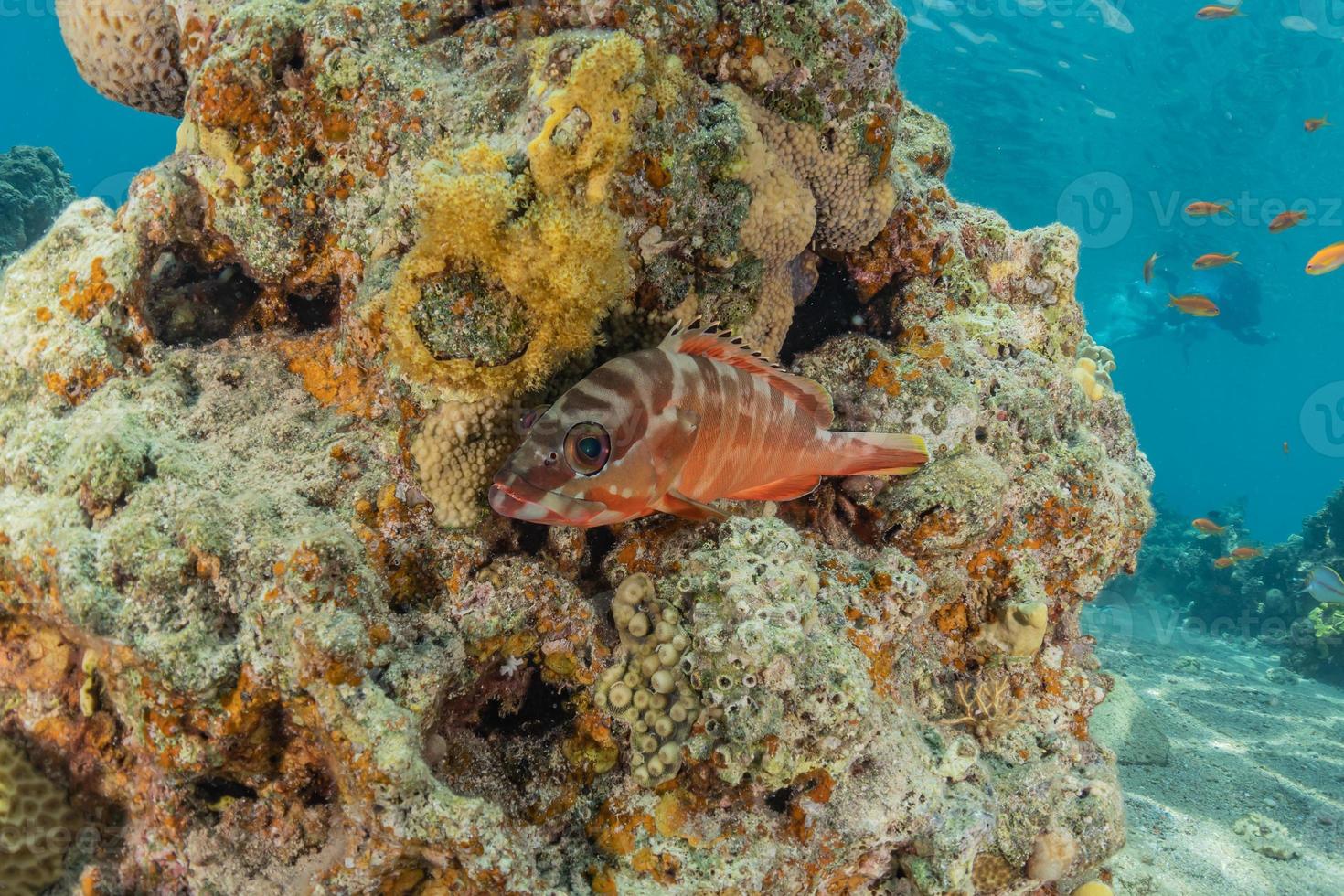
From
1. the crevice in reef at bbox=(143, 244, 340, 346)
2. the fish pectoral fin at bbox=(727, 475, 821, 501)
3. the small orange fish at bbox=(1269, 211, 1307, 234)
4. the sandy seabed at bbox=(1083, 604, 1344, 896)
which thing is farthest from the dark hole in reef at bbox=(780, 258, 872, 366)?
the small orange fish at bbox=(1269, 211, 1307, 234)

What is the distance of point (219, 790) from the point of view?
2605 millimetres

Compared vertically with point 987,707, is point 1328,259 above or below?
above

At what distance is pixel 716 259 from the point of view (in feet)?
9.91

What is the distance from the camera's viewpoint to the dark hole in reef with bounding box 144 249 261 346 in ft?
11.1

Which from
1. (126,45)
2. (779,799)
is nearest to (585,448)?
(779,799)

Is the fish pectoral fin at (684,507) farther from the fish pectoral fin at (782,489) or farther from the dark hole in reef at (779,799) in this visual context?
the dark hole in reef at (779,799)

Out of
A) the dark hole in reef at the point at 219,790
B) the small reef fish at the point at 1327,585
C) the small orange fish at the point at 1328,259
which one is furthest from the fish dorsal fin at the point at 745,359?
the small reef fish at the point at 1327,585

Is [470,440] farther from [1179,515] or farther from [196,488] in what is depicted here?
[1179,515]

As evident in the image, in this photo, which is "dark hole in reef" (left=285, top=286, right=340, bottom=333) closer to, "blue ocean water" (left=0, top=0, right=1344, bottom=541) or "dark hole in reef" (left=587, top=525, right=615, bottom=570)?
"dark hole in reef" (left=587, top=525, right=615, bottom=570)

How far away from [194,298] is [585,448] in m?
2.53

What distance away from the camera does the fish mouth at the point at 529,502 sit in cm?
224

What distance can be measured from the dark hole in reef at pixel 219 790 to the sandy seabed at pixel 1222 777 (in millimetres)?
5397

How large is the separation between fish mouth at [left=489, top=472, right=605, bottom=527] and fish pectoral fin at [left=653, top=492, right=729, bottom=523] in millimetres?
356

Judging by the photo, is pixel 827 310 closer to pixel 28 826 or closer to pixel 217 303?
pixel 217 303
